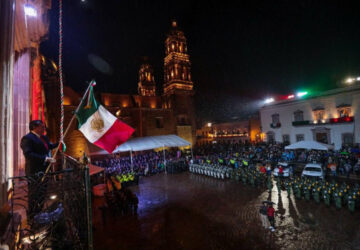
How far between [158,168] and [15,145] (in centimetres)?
1638

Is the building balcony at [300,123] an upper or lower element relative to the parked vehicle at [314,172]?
upper

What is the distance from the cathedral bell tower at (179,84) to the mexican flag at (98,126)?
116 ft

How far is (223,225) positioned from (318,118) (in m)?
30.7

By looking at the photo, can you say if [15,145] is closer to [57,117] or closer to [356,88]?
[57,117]

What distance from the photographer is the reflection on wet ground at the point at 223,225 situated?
7.07 meters

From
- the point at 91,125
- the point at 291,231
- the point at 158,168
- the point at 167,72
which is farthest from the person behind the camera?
the point at 167,72

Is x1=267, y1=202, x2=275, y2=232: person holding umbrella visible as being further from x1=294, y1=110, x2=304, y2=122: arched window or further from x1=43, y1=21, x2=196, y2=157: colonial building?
x1=43, y1=21, x2=196, y2=157: colonial building

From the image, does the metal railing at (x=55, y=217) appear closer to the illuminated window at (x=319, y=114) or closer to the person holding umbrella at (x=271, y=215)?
the person holding umbrella at (x=271, y=215)

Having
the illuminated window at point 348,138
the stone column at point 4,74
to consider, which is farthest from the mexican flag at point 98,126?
the illuminated window at point 348,138

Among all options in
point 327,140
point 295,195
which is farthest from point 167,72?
point 295,195

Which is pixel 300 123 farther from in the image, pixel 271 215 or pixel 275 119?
pixel 271 215

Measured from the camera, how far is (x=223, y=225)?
8.42 metres

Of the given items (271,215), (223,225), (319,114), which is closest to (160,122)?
(319,114)

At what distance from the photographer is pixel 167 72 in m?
45.4
